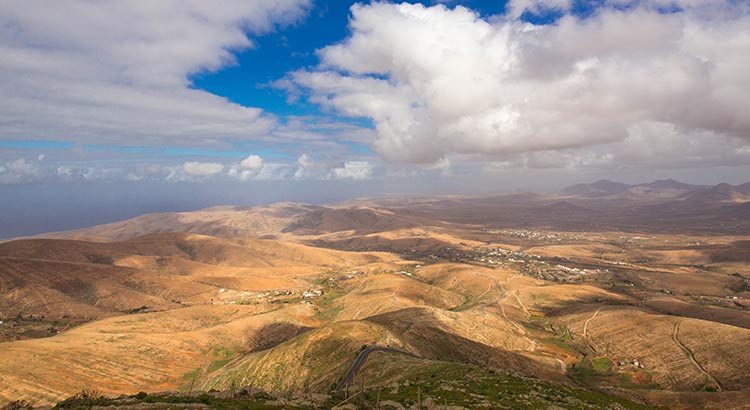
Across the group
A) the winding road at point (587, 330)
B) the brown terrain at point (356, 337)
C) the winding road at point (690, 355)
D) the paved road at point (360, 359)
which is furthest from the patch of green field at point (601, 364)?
the paved road at point (360, 359)

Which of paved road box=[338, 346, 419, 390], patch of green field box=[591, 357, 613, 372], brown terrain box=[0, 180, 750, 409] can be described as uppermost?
paved road box=[338, 346, 419, 390]

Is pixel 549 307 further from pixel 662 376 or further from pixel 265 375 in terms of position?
pixel 265 375

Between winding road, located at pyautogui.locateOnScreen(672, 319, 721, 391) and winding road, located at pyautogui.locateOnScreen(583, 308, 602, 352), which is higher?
winding road, located at pyautogui.locateOnScreen(672, 319, 721, 391)

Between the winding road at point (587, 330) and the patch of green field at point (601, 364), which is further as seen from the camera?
the winding road at point (587, 330)

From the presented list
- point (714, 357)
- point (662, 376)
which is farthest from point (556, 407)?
point (714, 357)

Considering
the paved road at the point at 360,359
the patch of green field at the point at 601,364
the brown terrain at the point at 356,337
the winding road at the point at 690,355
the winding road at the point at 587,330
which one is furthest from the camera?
the winding road at the point at 587,330

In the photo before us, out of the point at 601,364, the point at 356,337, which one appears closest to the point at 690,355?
the point at 601,364

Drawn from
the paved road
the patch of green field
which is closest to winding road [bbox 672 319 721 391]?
the patch of green field

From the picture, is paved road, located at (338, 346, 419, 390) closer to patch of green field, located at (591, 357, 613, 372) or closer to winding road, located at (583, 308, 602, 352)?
patch of green field, located at (591, 357, 613, 372)

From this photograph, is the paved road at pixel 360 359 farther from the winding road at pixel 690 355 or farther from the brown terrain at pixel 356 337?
the winding road at pixel 690 355

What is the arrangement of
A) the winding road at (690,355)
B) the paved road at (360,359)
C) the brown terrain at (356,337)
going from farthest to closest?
the winding road at (690,355)
the brown terrain at (356,337)
the paved road at (360,359)

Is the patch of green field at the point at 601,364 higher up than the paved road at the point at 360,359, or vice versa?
the paved road at the point at 360,359
